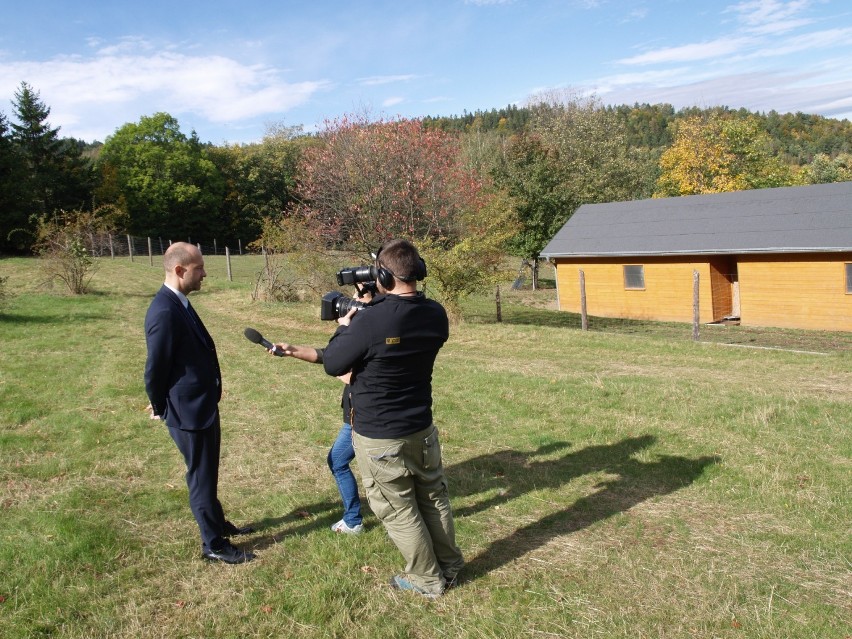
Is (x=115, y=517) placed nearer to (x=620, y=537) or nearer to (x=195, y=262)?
(x=195, y=262)

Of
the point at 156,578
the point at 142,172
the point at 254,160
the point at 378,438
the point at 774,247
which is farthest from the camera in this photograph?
the point at 254,160

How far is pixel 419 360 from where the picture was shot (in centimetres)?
355

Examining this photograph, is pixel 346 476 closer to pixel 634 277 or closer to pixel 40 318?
pixel 40 318

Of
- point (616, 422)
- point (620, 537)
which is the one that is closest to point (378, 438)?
point (620, 537)

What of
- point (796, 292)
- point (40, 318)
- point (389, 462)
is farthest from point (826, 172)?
point (389, 462)

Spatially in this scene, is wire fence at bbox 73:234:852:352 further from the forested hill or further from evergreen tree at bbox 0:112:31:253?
the forested hill

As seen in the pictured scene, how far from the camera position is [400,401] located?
354cm

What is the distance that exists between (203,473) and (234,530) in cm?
70

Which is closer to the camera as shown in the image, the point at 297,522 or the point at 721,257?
the point at 297,522

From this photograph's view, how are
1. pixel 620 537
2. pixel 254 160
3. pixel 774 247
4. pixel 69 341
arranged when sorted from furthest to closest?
pixel 254 160, pixel 774 247, pixel 69 341, pixel 620 537

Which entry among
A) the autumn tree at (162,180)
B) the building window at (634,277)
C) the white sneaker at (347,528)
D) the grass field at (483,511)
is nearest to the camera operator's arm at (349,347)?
the grass field at (483,511)

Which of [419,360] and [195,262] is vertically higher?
[195,262]

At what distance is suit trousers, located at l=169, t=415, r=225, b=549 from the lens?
12.9ft

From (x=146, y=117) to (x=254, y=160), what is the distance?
873 cm
